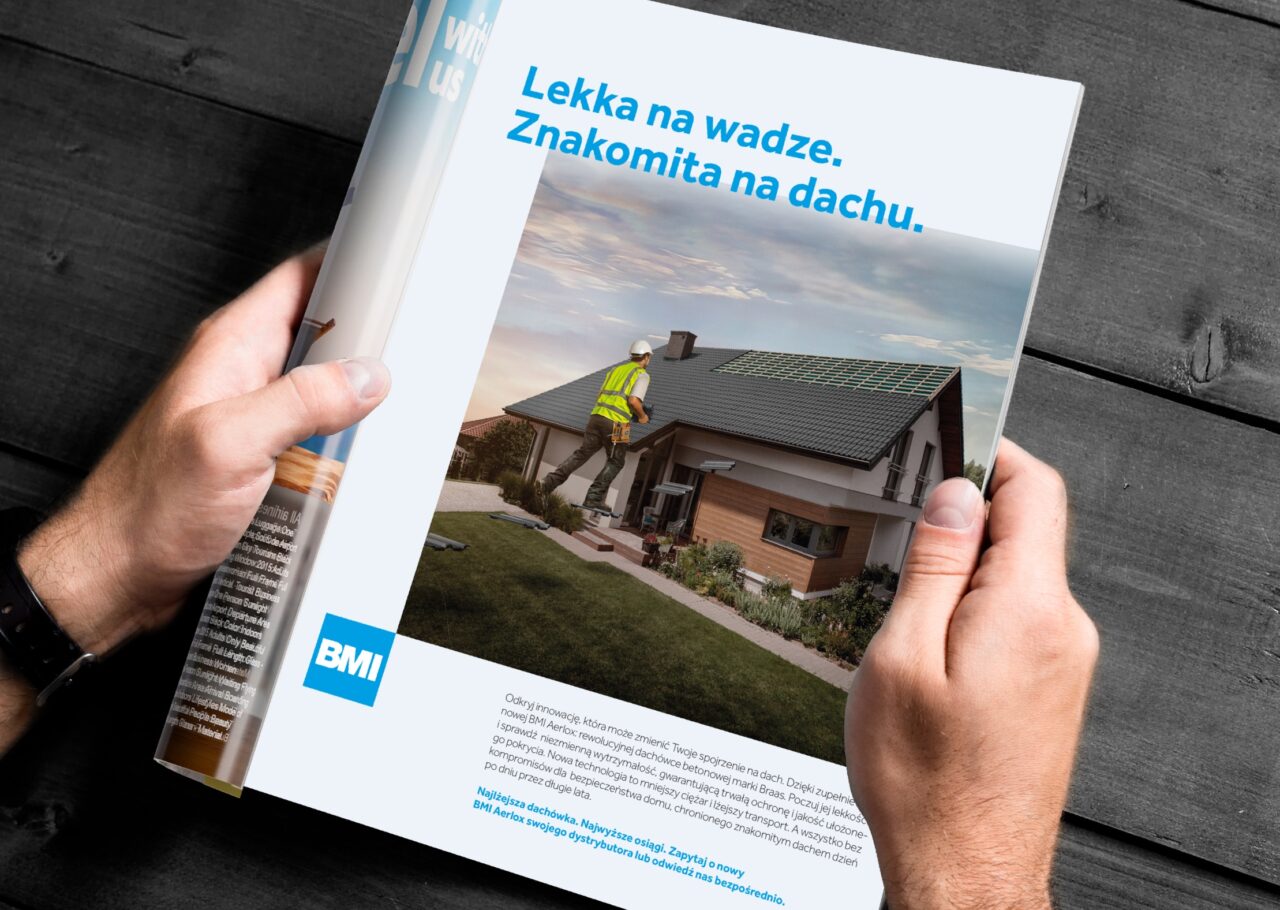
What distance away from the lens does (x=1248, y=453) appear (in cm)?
61

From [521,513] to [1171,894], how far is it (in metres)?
0.55

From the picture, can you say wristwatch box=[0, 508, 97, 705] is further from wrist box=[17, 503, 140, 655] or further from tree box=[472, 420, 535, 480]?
tree box=[472, 420, 535, 480]

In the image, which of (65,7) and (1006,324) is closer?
(1006,324)

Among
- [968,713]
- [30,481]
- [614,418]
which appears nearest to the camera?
[968,713]

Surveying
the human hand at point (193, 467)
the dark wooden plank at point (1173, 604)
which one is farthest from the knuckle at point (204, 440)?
the dark wooden plank at point (1173, 604)

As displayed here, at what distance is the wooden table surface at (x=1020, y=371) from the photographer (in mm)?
596

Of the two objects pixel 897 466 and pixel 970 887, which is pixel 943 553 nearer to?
pixel 897 466

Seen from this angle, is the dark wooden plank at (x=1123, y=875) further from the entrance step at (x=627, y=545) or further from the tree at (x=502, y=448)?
the tree at (x=502, y=448)

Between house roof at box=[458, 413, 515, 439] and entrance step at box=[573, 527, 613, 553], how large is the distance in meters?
0.10

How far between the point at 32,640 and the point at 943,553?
634 millimetres

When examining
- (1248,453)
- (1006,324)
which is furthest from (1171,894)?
(1006,324)

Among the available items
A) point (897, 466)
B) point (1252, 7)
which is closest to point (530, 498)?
point (897, 466)

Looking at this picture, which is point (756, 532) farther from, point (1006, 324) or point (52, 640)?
point (52, 640)

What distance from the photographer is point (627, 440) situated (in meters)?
0.58
